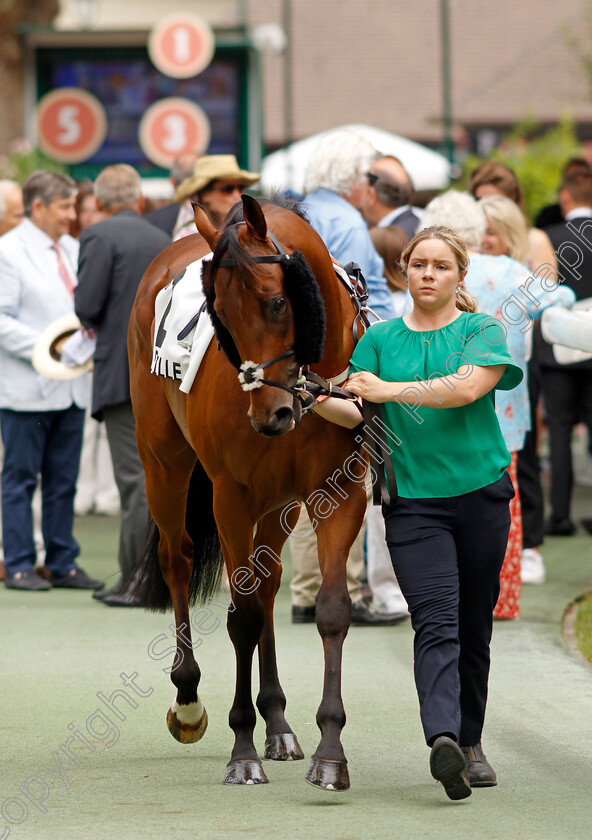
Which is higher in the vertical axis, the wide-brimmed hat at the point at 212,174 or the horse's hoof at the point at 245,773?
the wide-brimmed hat at the point at 212,174

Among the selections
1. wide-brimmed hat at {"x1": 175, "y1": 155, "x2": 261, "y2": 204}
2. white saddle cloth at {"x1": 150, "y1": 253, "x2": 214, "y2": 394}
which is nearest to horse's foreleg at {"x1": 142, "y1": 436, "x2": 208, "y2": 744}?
white saddle cloth at {"x1": 150, "y1": 253, "x2": 214, "y2": 394}

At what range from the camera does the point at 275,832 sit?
11.6 feet

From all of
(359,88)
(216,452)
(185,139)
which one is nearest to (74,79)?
(185,139)

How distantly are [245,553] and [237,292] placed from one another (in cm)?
105

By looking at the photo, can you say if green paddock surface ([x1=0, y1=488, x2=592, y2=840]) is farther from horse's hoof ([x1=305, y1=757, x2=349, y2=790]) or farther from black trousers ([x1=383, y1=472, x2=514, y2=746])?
black trousers ([x1=383, y1=472, x2=514, y2=746])

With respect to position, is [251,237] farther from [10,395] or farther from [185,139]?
[185,139]

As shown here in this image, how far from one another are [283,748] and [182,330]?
1.54m

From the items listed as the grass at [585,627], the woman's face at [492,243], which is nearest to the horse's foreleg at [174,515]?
the grass at [585,627]

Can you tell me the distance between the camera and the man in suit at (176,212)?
302 inches

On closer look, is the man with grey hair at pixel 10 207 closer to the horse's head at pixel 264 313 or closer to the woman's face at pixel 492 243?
the woman's face at pixel 492 243

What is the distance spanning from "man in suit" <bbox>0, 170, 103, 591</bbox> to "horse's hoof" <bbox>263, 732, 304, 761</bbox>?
3389 millimetres

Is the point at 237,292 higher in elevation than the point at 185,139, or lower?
lower

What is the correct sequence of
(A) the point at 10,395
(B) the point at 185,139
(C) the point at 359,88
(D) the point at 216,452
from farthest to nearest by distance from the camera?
(C) the point at 359,88, (B) the point at 185,139, (A) the point at 10,395, (D) the point at 216,452

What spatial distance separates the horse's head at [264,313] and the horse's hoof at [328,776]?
1049 mm
